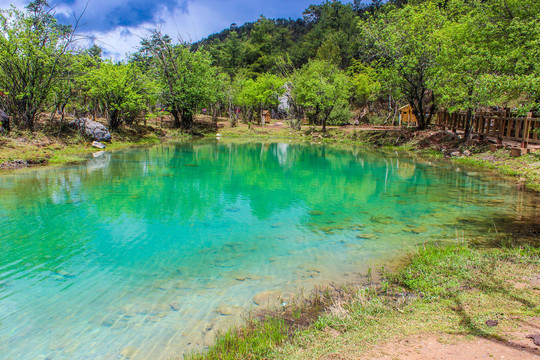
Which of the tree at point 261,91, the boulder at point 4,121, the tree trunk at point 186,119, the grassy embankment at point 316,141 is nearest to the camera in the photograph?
the grassy embankment at point 316,141

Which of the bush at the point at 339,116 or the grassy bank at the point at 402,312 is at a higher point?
the bush at the point at 339,116

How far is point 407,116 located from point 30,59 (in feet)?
142

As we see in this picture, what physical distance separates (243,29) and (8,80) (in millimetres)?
135879

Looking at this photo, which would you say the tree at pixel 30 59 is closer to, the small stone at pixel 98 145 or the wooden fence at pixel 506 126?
the small stone at pixel 98 145

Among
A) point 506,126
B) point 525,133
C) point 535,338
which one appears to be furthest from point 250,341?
point 506,126

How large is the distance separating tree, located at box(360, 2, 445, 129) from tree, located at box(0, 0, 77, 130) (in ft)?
91.9

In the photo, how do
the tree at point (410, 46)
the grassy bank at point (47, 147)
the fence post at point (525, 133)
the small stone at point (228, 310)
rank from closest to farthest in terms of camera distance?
the small stone at point (228, 310), the fence post at point (525, 133), the grassy bank at point (47, 147), the tree at point (410, 46)

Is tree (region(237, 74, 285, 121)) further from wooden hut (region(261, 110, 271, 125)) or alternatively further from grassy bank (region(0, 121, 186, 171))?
grassy bank (region(0, 121, 186, 171))

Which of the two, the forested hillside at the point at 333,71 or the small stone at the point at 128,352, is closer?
the small stone at the point at 128,352

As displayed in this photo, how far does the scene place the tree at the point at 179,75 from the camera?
44969mm

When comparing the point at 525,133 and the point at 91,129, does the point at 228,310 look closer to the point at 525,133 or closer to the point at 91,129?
the point at 525,133

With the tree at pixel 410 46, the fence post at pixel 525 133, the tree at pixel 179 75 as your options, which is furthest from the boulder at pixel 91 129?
the fence post at pixel 525 133

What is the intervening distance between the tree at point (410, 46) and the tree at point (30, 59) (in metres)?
28.0

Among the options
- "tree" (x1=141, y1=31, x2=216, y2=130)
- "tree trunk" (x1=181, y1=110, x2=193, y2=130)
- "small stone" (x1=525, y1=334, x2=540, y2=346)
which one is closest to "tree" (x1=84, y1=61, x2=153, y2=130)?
"tree" (x1=141, y1=31, x2=216, y2=130)
